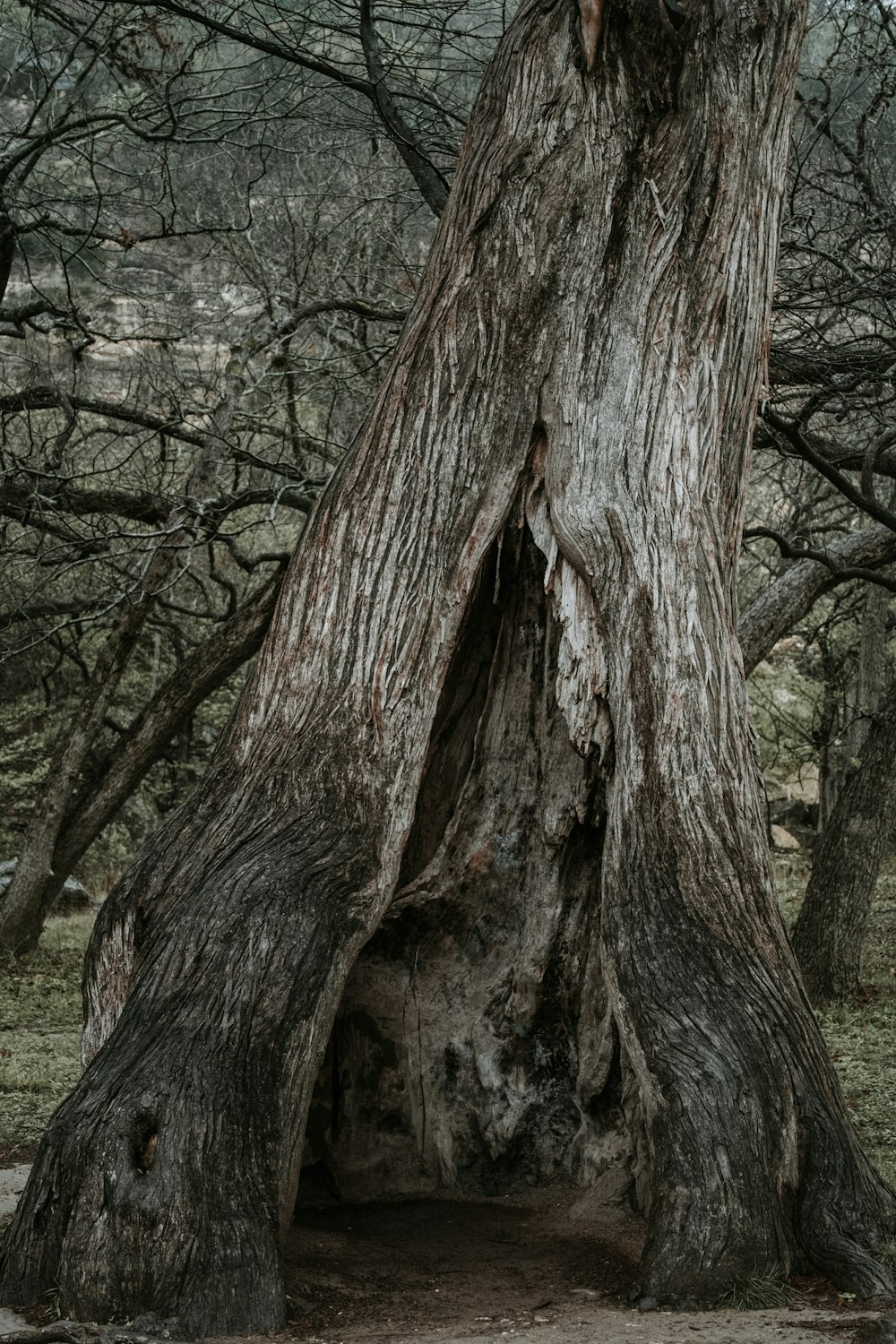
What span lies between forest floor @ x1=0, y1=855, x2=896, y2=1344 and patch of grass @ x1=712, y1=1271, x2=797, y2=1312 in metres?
0.01

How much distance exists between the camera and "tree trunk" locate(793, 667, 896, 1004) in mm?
9750

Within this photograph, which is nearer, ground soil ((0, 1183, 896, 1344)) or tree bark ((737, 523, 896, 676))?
ground soil ((0, 1183, 896, 1344))

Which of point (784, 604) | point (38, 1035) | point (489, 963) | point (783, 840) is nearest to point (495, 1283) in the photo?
point (489, 963)

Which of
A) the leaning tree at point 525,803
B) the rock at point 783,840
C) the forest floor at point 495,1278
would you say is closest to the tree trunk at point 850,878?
the forest floor at point 495,1278

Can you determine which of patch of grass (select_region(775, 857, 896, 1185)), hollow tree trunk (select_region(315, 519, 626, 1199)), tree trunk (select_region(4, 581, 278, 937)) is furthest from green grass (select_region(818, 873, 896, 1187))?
tree trunk (select_region(4, 581, 278, 937))

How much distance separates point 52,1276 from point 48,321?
7988mm

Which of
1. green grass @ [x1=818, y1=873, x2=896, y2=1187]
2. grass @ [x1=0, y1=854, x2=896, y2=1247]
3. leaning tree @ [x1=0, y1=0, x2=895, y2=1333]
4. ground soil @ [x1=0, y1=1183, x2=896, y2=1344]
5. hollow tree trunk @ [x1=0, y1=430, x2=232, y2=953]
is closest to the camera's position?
ground soil @ [x1=0, y1=1183, x2=896, y2=1344]

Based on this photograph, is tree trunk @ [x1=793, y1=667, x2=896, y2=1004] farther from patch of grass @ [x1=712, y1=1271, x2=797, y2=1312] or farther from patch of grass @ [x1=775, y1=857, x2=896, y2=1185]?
patch of grass @ [x1=712, y1=1271, x2=797, y2=1312]

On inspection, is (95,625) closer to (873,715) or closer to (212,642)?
(212,642)

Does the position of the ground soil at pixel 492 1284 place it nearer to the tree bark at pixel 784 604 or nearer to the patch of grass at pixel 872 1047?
the patch of grass at pixel 872 1047

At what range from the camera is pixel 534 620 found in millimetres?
5254

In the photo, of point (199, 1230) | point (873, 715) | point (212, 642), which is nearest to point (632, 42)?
point (199, 1230)

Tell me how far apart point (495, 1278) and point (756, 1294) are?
0.98m

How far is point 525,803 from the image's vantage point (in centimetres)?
532
